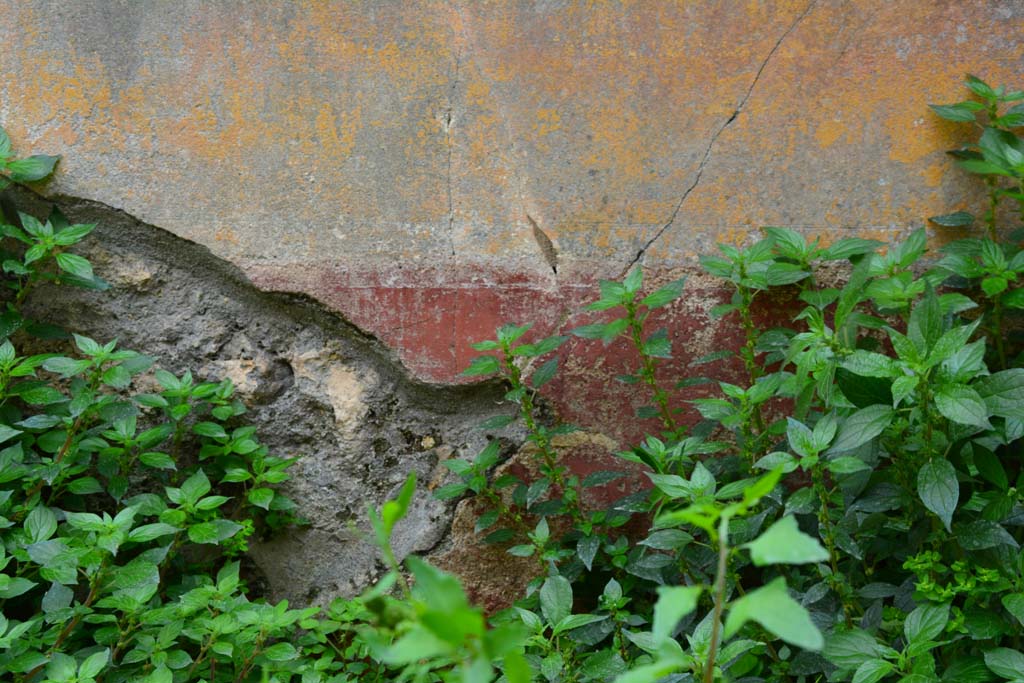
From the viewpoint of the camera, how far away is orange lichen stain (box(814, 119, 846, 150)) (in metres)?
1.83

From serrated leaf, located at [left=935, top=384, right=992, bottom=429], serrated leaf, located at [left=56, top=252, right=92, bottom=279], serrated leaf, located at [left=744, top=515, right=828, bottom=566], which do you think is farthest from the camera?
serrated leaf, located at [left=56, top=252, right=92, bottom=279]

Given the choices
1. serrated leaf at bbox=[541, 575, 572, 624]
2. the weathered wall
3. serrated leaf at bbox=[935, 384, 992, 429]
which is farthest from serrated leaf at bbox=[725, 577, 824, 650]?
the weathered wall

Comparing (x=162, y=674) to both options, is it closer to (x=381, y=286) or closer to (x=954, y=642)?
(x=381, y=286)

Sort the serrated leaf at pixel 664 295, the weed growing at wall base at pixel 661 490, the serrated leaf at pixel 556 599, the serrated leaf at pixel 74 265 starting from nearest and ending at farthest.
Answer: the weed growing at wall base at pixel 661 490 < the serrated leaf at pixel 556 599 < the serrated leaf at pixel 664 295 < the serrated leaf at pixel 74 265

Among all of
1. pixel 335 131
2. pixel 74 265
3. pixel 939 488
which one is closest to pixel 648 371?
pixel 939 488

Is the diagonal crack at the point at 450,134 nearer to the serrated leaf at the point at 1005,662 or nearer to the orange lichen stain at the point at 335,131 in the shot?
the orange lichen stain at the point at 335,131

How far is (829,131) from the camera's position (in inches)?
72.2

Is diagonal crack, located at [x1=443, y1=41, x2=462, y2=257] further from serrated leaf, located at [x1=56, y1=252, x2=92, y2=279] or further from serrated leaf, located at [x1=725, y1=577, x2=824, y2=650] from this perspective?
serrated leaf, located at [x1=725, y1=577, x2=824, y2=650]

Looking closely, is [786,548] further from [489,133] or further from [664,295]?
[489,133]

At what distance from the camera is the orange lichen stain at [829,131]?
6.01ft

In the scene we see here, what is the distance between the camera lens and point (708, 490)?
57.1 inches

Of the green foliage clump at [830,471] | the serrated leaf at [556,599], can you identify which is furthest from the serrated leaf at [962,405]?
the serrated leaf at [556,599]

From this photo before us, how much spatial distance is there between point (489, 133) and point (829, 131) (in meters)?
0.67

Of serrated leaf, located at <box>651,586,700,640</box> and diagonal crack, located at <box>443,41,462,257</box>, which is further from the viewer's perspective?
diagonal crack, located at <box>443,41,462,257</box>
